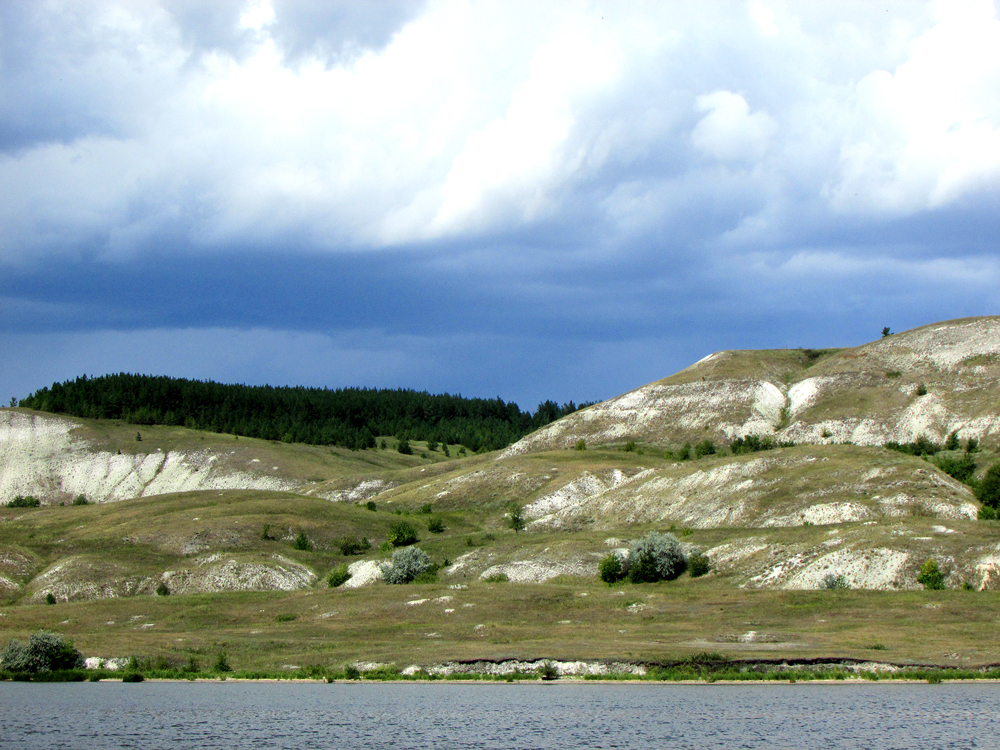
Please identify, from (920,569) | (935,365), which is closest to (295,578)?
(920,569)

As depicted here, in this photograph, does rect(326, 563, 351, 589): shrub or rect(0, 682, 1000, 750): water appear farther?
rect(326, 563, 351, 589): shrub

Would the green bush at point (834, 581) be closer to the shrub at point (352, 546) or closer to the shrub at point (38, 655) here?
the shrub at point (38, 655)

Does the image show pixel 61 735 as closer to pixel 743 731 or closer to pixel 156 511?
pixel 743 731

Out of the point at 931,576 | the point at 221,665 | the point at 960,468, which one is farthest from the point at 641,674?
the point at 960,468

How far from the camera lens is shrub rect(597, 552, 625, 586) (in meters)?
90.6

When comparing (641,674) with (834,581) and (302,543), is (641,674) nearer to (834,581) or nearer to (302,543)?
(834,581)

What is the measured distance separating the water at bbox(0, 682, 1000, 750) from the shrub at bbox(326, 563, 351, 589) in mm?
45638

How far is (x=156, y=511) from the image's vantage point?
138625 mm

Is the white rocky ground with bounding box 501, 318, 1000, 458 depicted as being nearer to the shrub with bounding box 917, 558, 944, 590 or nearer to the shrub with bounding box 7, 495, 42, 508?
the shrub with bounding box 917, 558, 944, 590

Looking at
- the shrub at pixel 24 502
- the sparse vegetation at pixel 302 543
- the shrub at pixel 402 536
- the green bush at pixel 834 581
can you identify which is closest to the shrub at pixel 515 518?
the shrub at pixel 402 536

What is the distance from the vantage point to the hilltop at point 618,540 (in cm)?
6806

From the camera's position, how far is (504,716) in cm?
4412

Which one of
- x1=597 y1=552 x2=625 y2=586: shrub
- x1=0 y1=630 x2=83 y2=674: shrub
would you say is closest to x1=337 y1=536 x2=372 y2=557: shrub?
x1=597 y1=552 x2=625 y2=586: shrub

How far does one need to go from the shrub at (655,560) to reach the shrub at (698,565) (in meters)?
0.99
